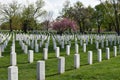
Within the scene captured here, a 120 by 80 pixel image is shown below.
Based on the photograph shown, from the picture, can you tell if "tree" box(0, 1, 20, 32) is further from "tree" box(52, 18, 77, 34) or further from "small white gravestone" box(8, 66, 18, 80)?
"small white gravestone" box(8, 66, 18, 80)

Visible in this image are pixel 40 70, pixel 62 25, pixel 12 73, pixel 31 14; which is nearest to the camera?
pixel 12 73

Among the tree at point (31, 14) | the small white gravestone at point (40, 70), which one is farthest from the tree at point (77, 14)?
the small white gravestone at point (40, 70)

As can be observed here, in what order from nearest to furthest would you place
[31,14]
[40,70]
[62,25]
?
1. [40,70]
2. [62,25]
3. [31,14]

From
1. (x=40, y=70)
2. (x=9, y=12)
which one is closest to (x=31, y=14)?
(x=9, y=12)

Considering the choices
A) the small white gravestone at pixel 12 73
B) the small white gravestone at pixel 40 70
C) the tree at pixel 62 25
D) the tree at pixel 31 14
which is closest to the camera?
the small white gravestone at pixel 12 73

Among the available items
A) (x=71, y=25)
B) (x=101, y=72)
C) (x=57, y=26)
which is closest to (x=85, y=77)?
(x=101, y=72)

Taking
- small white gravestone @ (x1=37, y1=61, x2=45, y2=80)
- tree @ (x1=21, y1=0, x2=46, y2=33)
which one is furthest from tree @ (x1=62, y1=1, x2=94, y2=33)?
small white gravestone @ (x1=37, y1=61, x2=45, y2=80)

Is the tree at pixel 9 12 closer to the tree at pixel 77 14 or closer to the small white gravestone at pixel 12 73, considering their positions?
the tree at pixel 77 14

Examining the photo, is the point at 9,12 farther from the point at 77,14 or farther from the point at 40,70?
the point at 40,70

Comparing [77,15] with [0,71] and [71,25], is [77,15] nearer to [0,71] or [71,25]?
[71,25]

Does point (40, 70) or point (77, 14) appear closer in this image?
point (40, 70)

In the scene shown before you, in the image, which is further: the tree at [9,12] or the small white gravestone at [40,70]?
the tree at [9,12]

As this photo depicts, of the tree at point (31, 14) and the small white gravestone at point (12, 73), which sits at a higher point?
the tree at point (31, 14)

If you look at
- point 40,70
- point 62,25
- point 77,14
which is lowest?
Answer: point 40,70
